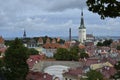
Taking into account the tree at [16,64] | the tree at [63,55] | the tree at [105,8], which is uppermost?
the tree at [105,8]

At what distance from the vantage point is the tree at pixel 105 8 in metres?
7.42

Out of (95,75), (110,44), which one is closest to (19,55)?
(95,75)

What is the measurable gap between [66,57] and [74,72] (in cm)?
3504

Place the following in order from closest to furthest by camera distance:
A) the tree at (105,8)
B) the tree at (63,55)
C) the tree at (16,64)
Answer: the tree at (105,8) < the tree at (16,64) < the tree at (63,55)

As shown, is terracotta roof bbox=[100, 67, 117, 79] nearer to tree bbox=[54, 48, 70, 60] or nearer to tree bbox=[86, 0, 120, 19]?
tree bbox=[54, 48, 70, 60]

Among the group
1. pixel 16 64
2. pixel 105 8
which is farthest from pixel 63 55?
pixel 105 8

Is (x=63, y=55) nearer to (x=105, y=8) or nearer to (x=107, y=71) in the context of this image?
(x=107, y=71)

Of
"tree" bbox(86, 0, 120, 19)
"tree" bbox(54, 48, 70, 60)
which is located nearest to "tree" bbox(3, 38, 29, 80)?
"tree" bbox(86, 0, 120, 19)

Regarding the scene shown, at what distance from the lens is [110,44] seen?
17538cm

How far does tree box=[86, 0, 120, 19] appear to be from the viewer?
24.3 ft

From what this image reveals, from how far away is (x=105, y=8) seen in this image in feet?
24.6

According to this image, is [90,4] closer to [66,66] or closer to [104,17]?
[104,17]

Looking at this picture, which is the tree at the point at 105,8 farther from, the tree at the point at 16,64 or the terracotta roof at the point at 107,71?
the terracotta roof at the point at 107,71

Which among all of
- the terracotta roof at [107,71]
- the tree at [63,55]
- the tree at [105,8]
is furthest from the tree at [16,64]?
the tree at [63,55]
